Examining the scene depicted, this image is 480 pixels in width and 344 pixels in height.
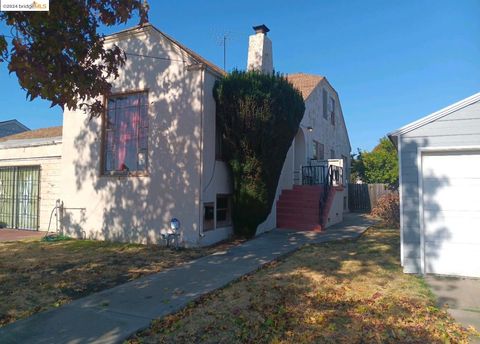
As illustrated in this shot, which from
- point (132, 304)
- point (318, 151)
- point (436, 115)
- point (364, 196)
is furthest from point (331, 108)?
point (132, 304)

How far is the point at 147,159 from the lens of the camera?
10.7 metres

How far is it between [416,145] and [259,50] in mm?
7534

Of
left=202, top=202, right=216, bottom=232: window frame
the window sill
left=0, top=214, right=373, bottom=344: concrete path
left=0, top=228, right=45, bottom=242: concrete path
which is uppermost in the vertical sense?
the window sill

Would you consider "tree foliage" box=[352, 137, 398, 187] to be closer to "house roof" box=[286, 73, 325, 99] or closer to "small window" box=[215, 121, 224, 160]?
"house roof" box=[286, 73, 325, 99]

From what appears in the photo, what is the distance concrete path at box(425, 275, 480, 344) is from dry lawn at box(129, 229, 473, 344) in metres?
0.17

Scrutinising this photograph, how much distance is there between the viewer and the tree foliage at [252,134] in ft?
33.6

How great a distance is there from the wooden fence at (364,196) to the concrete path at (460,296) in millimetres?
15671

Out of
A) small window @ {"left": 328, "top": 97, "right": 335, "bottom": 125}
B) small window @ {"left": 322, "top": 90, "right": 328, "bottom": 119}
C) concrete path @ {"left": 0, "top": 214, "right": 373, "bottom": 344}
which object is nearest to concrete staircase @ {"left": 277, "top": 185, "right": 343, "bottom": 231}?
concrete path @ {"left": 0, "top": 214, "right": 373, "bottom": 344}

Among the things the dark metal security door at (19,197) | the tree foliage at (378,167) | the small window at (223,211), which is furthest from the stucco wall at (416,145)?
the tree foliage at (378,167)

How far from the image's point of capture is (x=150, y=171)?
34.7 feet

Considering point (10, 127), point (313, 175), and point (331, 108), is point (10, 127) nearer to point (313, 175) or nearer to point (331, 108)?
point (331, 108)

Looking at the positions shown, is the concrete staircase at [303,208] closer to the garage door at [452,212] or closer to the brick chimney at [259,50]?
the brick chimney at [259,50]

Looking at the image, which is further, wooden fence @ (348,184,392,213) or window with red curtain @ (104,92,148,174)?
wooden fence @ (348,184,392,213)

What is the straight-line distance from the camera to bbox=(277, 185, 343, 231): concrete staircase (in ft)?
43.2
